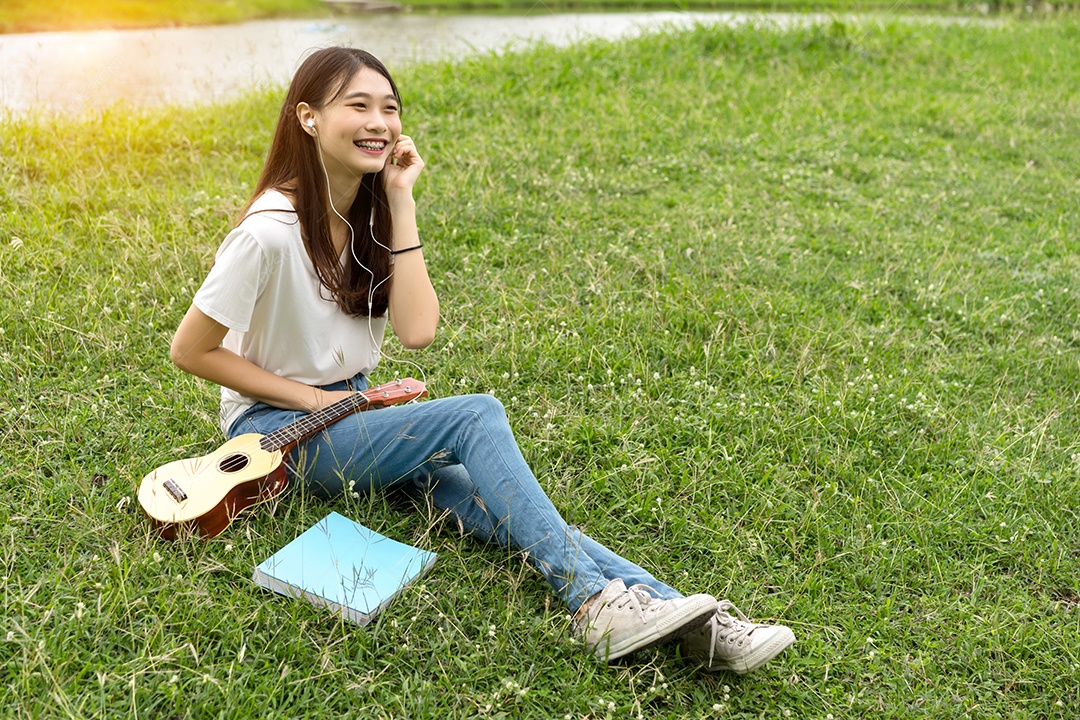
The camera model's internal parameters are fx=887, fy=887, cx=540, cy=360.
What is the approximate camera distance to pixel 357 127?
3.03m

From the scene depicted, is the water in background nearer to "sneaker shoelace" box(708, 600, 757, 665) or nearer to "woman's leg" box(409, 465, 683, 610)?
"woman's leg" box(409, 465, 683, 610)

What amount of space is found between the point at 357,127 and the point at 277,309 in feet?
2.22

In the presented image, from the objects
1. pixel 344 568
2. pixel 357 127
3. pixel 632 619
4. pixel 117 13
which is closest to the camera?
pixel 632 619

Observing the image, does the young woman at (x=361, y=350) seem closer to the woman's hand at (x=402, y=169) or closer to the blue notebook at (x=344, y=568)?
the woman's hand at (x=402, y=169)

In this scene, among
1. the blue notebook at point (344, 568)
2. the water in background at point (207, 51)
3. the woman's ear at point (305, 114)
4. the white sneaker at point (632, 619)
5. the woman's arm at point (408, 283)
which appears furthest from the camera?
the water in background at point (207, 51)

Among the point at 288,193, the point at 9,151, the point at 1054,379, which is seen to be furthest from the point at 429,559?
the point at 9,151

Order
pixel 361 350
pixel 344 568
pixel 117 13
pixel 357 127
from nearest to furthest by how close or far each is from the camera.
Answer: pixel 344 568 → pixel 357 127 → pixel 361 350 → pixel 117 13

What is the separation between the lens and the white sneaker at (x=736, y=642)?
2.62 metres

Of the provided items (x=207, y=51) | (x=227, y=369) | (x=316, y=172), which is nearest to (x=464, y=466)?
(x=227, y=369)

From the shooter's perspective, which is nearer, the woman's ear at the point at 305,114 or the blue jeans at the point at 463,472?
the blue jeans at the point at 463,472

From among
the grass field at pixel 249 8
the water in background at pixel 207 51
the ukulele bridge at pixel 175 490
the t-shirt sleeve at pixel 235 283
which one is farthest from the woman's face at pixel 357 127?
the grass field at pixel 249 8

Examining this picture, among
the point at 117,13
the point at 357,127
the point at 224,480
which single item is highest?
the point at 117,13

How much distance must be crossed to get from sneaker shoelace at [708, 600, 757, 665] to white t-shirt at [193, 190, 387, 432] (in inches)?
60.3

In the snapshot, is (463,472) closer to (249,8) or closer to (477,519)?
(477,519)
